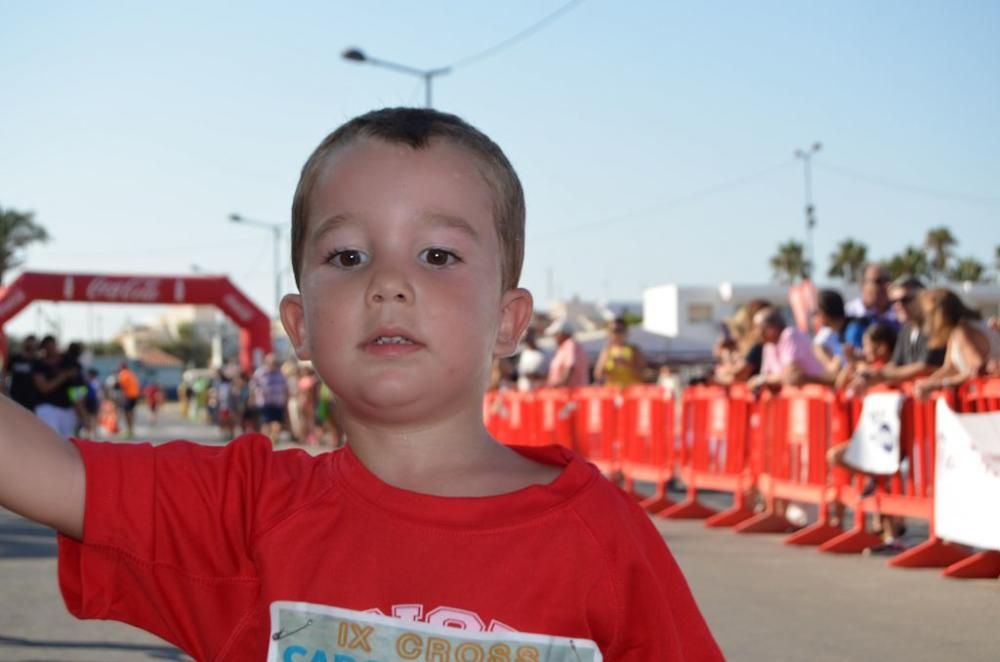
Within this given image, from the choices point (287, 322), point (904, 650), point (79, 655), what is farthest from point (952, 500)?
point (287, 322)

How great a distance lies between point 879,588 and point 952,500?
3.13 feet

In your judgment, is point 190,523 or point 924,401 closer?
point 190,523

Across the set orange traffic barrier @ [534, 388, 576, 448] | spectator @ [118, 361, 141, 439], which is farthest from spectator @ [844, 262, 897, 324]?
spectator @ [118, 361, 141, 439]

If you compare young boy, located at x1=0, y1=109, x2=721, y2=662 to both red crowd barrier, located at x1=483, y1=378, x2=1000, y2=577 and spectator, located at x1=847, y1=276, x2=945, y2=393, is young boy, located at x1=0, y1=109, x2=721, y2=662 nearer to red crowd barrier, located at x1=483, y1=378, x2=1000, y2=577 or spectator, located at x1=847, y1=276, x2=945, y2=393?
red crowd barrier, located at x1=483, y1=378, x2=1000, y2=577

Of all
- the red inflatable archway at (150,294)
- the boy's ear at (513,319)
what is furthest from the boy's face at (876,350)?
the red inflatable archway at (150,294)

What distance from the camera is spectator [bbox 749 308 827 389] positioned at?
423 inches

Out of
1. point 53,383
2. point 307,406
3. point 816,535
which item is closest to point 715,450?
point 816,535

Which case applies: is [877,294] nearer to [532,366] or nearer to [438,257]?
[532,366]

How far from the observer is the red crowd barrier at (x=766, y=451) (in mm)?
8711

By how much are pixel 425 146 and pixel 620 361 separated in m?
12.6

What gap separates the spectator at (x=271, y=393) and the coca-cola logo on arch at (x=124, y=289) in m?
9.49

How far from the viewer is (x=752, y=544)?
9.86 meters

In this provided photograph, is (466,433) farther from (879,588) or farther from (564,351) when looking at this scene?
(564,351)

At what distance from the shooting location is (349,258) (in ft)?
6.87
